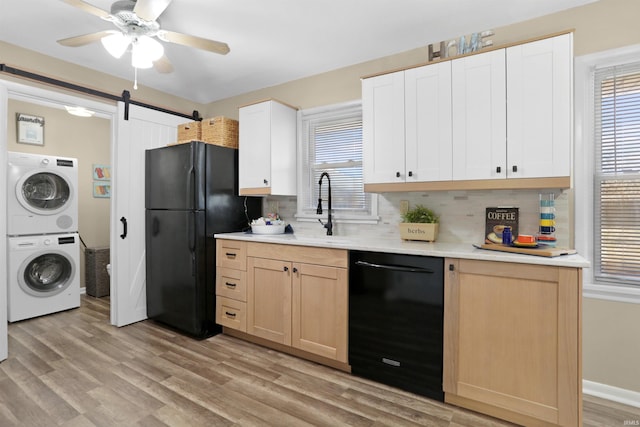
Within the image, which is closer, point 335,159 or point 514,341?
point 514,341

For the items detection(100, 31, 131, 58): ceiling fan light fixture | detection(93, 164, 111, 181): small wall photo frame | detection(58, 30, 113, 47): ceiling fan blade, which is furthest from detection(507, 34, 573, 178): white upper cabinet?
detection(93, 164, 111, 181): small wall photo frame

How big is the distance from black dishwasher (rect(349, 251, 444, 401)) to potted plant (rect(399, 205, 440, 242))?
47cm

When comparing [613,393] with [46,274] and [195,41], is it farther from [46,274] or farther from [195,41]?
[46,274]

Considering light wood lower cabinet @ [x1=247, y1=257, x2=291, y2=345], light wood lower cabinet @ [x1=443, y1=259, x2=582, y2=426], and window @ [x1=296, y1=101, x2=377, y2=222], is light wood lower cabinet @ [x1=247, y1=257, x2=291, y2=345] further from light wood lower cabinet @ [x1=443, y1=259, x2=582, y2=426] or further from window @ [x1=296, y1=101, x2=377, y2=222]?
light wood lower cabinet @ [x1=443, y1=259, x2=582, y2=426]

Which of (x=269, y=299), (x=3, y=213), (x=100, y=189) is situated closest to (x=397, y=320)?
(x=269, y=299)

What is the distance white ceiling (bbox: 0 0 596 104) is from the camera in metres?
2.21

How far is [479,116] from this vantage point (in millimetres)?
2129

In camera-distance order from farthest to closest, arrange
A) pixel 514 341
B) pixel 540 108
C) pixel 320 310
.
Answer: pixel 320 310 → pixel 540 108 → pixel 514 341

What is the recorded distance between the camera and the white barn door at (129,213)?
3.26 metres

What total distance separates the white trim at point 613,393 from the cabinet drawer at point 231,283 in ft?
8.40

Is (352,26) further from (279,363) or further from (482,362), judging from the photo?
(279,363)

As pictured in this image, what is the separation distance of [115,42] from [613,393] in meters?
3.89

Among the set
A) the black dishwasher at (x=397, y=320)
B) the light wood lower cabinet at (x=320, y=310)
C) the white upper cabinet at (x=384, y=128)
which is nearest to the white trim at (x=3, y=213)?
the light wood lower cabinet at (x=320, y=310)

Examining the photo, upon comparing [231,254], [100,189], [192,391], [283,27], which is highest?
[283,27]
